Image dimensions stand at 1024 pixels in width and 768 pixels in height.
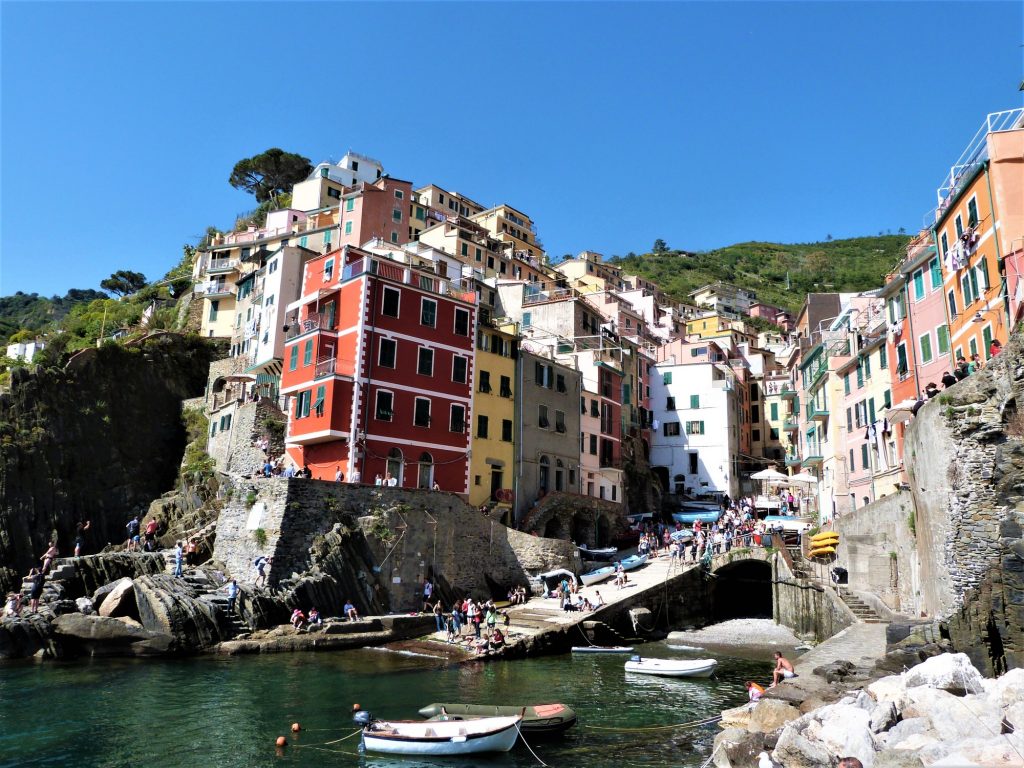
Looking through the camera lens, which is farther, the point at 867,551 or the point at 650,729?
the point at 867,551

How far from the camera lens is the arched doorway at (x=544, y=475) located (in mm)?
49719

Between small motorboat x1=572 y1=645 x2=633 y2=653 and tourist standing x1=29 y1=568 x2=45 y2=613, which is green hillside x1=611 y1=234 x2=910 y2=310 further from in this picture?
tourist standing x1=29 y1=568 x2=45 y2=613

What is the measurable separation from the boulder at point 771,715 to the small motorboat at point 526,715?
16.7 feet

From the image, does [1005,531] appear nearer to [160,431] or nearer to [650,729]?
[650,729]

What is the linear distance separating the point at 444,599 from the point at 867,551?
67.6 feet

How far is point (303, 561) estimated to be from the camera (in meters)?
35.3

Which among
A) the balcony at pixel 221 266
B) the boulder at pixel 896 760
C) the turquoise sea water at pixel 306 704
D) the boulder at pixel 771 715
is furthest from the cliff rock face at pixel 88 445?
the boulder at pixel 896 760

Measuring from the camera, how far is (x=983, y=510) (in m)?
19.9

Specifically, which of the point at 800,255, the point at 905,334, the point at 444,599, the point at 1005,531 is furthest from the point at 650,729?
the point at 800,255

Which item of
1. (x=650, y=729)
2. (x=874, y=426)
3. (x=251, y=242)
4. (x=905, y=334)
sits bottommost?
(x=650, y=729)

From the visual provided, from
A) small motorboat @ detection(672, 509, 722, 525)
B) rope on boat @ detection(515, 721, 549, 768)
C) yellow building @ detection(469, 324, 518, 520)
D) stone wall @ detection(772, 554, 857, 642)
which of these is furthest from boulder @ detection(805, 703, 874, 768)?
small motorboat @ detection(672, 509, 722, 525)

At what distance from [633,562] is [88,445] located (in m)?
41.2

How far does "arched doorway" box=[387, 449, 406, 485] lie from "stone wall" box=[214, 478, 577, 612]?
307 cm

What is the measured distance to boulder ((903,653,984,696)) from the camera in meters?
15.7
